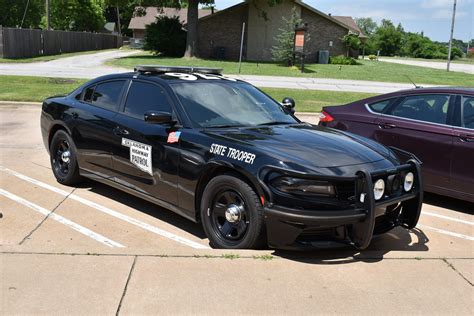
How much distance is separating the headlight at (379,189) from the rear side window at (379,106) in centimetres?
289

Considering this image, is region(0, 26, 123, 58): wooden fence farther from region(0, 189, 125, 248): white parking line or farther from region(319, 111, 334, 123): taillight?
region(319, 111, 334, 123): taillight

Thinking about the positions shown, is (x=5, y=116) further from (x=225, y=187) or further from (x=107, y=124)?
(x=225, y=187)

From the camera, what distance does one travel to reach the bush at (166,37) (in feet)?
124

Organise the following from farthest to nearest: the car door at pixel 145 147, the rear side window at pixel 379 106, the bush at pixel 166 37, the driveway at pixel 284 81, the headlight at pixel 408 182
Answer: the bush at pixel 166 37
the driveway at pixel 284 81
the rear side window at pixel 379 106
the car door at pixel 145 147
the headlight at pixel 408 182

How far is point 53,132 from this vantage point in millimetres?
6777

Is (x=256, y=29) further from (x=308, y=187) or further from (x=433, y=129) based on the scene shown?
(x=308, y=187)

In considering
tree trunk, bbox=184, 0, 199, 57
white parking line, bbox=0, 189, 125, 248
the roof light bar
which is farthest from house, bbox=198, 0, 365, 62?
white parking line, bbox=0, 189, 125, 248

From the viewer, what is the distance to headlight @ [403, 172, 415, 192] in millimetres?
4433

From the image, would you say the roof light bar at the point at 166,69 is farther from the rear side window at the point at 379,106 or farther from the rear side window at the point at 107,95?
the rear side window at the point at 379,106

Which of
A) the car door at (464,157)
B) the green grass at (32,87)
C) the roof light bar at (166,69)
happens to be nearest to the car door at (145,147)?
the roof light bar at (166,69)

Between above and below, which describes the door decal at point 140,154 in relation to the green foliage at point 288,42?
below

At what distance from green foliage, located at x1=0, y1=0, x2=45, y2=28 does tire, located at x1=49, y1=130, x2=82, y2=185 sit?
63393mm

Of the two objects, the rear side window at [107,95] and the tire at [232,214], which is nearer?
the tire at [232,214]

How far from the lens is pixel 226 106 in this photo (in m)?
5.24
